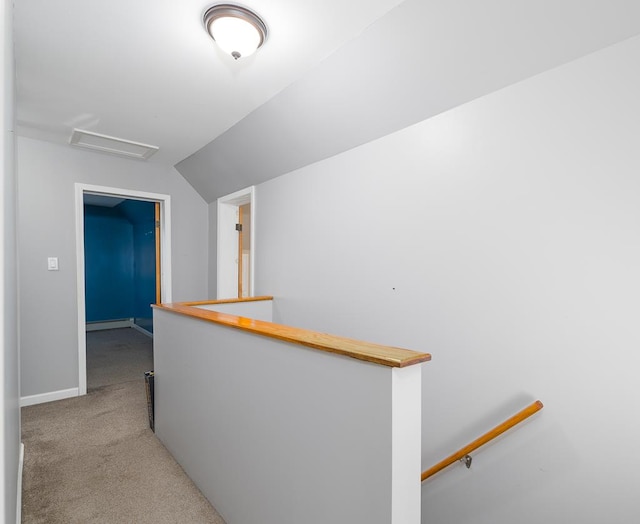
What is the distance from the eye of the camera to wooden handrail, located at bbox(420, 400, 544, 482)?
58.9 inches

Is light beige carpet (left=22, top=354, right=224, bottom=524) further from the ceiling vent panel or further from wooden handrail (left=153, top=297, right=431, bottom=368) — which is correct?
the ceiling vent panel

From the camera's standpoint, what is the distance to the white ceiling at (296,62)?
1.43 m

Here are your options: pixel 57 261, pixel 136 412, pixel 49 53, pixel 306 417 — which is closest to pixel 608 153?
pixel 306 417

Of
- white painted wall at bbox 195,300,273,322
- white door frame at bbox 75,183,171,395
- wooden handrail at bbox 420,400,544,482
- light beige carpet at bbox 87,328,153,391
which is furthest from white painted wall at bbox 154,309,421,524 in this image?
light beige carpet at bbox 87,328,153,391

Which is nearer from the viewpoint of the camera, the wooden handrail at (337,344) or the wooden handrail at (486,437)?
the wooden handrail at (337,344)

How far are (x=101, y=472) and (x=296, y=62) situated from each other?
2.75 metres

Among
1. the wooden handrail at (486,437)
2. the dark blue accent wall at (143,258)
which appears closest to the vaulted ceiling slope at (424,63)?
the wooden handrail at (486,437)

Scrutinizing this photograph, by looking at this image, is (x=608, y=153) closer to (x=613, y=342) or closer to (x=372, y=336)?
(x=613, y=342)

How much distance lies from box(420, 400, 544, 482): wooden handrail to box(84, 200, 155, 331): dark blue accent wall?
201 inches

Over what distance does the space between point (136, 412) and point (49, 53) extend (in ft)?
8.74

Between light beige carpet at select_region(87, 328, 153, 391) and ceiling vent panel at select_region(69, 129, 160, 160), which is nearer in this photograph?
ceiling vent panel at select_region(69, 129, 160, 160)

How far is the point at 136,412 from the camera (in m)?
2.93

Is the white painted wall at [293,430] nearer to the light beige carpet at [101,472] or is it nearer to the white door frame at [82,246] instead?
the light beige carpet at [101,472]

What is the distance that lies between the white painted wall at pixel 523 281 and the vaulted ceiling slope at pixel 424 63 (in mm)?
85
